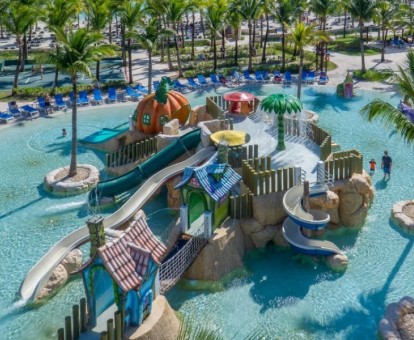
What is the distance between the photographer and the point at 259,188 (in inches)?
800

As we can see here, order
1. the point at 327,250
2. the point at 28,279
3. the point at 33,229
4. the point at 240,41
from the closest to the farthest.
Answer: the point at 28,279
the point at 327,250
the point at 33,229
the point at 240,41

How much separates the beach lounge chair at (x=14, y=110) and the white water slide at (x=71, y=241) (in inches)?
680

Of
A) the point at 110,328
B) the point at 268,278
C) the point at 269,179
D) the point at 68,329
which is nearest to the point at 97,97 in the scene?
the point at 269,179

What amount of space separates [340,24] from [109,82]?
53429mm

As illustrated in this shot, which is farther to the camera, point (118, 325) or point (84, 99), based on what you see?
point (84, 99)

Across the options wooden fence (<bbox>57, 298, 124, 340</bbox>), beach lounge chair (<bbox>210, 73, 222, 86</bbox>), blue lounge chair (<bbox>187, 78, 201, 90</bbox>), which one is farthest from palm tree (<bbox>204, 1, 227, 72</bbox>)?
wooden fence (<bbox>57, 298, 124, 340</bbox>)

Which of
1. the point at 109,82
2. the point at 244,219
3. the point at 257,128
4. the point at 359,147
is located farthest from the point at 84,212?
the point at 109,82

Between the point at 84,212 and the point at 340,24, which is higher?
the point at 340,24

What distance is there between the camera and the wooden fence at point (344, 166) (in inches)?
833

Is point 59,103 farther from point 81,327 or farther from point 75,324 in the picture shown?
point 75,324

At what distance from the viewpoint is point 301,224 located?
19.2 meters

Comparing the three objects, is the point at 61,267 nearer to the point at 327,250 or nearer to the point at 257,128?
the point at 327,250

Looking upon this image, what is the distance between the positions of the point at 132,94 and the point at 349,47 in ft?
98.1

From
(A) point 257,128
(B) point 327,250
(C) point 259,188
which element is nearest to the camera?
(B) point 327,250
